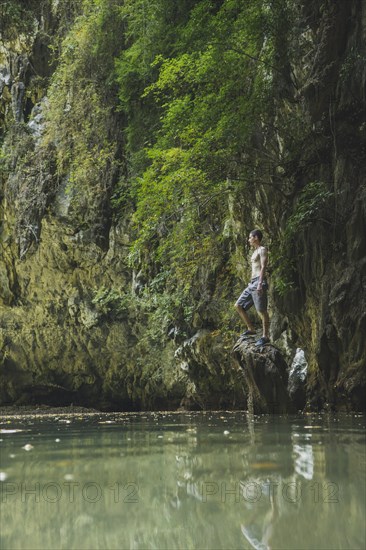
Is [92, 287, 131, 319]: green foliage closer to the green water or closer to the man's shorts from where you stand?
the man's shorts

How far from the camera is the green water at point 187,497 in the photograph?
176 cm

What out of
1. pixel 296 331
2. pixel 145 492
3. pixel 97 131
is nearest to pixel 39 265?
pixel 97 131

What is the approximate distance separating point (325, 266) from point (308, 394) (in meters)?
1.97

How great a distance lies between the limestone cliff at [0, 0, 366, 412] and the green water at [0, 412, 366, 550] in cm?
523

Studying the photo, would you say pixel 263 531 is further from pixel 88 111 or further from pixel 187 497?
pixel 88 111

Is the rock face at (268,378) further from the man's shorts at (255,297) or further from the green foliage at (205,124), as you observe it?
the green foliage at (205,124)

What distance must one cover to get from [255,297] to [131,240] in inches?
331

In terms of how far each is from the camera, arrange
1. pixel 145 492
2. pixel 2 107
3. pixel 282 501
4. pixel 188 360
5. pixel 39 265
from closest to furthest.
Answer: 1. pixel 282 501
2. pixel 145 492
3. pixel 188 360
4. pixel 39 265
5. pixel 2 107

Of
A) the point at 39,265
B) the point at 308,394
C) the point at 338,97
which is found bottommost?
the point at 308,394

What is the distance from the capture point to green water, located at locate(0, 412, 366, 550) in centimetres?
176

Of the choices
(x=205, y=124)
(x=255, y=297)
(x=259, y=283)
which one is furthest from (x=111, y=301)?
(x=259, y=283)

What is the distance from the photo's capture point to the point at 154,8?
14.3m

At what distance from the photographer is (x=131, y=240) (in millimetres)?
16969

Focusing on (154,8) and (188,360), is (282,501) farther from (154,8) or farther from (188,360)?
(154,8)
